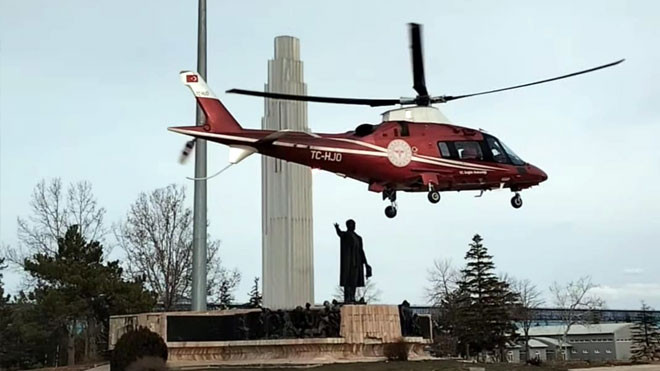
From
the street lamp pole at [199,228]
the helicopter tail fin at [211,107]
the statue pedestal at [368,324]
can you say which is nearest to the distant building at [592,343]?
the statue pedestal at [368,324]

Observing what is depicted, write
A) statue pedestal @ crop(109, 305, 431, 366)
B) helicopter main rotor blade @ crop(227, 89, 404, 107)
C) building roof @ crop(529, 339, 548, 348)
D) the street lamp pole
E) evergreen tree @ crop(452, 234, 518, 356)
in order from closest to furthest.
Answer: helicopter main rotor blade @ crop(227, 89, 404, 107) < statue pedestal @ crop(109, 305, 431, 366) < the street lamp pole < evergreen tree @ crop(452, 234, 518, 356) < building roof @ crop(529, 339, 548, 348)

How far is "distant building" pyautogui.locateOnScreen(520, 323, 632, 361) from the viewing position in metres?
69.9

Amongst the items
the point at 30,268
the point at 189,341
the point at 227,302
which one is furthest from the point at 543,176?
the point at 227,302

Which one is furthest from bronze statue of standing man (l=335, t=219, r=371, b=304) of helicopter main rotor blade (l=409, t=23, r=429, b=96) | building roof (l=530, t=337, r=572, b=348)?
building roof (l=530, t=337, r=572, b=348)

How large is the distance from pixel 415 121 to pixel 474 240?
36.1 metres

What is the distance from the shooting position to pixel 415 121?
18.8 m

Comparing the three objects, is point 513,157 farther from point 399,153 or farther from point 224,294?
point 224,294

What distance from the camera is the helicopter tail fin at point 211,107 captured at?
1827cm

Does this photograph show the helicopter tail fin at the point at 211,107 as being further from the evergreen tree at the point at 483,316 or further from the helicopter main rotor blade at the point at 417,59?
the evergreen tree at the point at 483,316

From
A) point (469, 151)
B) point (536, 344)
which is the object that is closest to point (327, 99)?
point (469, 151)

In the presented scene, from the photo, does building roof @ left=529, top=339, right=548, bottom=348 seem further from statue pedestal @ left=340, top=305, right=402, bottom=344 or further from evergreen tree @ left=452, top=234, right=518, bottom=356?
statue pedestal @ left=340, top=305, right=402, bottom=344

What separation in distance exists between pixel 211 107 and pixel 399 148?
4.20 metres

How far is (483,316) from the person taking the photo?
5156 cm

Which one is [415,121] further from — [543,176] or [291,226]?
[291,226]
